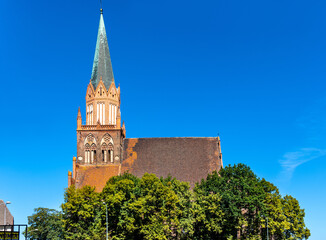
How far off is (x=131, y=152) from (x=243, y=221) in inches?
1026

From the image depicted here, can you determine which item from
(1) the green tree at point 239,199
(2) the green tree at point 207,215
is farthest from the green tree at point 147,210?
(1) the green tree at point 239,199

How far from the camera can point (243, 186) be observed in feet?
197

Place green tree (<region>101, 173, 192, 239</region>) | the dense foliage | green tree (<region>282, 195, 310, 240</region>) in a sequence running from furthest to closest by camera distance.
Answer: green tree (<region>282, 195, 310, 240</region>) < the dense foliage < green tree (<region>101, 173, 192, 239</region>)

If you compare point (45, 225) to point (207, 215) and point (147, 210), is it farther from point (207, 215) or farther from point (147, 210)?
point (207, 215)

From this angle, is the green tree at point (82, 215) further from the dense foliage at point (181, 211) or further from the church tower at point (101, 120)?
the church tower at point (101, 120)

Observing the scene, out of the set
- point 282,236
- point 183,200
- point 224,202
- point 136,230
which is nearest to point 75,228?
point 136,230

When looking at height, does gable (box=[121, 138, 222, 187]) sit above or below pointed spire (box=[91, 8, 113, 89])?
below

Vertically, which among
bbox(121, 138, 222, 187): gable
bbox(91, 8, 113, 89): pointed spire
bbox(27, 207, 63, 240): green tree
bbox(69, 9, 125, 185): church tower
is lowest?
bbox(27, 207, 63, 240): green tree

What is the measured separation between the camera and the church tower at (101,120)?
249ft

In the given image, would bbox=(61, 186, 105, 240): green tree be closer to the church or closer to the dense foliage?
the dense foliage

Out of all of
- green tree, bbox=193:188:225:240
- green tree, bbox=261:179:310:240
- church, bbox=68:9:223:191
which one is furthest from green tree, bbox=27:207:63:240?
green tree, bbox=261:179:310:240

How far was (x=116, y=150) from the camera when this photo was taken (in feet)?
248

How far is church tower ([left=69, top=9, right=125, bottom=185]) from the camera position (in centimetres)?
7575

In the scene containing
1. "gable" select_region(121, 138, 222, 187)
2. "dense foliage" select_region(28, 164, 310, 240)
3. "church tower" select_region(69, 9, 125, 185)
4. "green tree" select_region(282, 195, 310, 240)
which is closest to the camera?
"dense foliage" select_region(28, 164, 310, 240)
